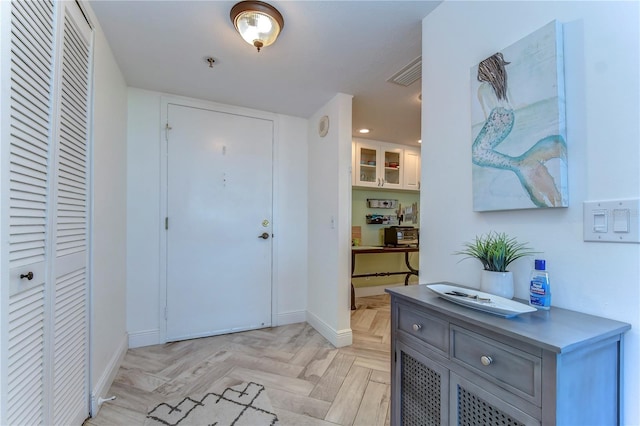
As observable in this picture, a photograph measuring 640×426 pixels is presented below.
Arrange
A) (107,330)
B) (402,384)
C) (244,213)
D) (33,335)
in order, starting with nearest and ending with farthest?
1. (33,335)
2. (402,384)
3. (107,330)
4. (244,213)

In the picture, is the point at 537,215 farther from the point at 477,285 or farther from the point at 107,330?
the point at 107,330

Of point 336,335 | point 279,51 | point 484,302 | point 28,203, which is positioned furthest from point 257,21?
point 336,335

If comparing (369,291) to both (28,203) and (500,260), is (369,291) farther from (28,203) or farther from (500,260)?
(28,203)

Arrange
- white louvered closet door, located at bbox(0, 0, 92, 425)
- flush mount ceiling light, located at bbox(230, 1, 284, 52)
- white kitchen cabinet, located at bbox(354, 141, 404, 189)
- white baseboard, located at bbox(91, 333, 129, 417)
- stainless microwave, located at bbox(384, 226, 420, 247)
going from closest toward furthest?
white louvered closet door, located at bbox(0, 0, 92, 425) → flush mount ceiling light, located at bbox(230, 1, 284, 52) → white baseboard, located at bbox(91, 333, 129, 417) → white kitchen cabinet, located at bbox(354, 141, 404, 189) → stainless microwave, located at bbox(384, 226, 420, 247)

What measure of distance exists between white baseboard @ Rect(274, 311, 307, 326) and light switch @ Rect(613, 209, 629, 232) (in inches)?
108

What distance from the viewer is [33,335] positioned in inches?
40.5

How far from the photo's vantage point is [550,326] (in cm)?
80

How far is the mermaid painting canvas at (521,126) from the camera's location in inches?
37.7

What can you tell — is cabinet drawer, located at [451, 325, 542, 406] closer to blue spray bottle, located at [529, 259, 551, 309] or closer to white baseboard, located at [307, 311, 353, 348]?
blue spray bottle, located at [529, 259, 551, 309]

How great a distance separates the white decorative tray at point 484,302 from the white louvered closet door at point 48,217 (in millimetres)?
1511

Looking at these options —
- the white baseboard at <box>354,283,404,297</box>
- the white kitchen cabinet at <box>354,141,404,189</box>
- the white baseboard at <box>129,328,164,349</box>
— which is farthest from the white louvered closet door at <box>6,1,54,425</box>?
the white baseboard at <box>354,283,404,297</box>

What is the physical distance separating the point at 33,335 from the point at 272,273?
2031 mm

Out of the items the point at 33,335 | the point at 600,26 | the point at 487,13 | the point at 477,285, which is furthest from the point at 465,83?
the point at 33,335

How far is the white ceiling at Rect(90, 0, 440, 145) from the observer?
152 cm
